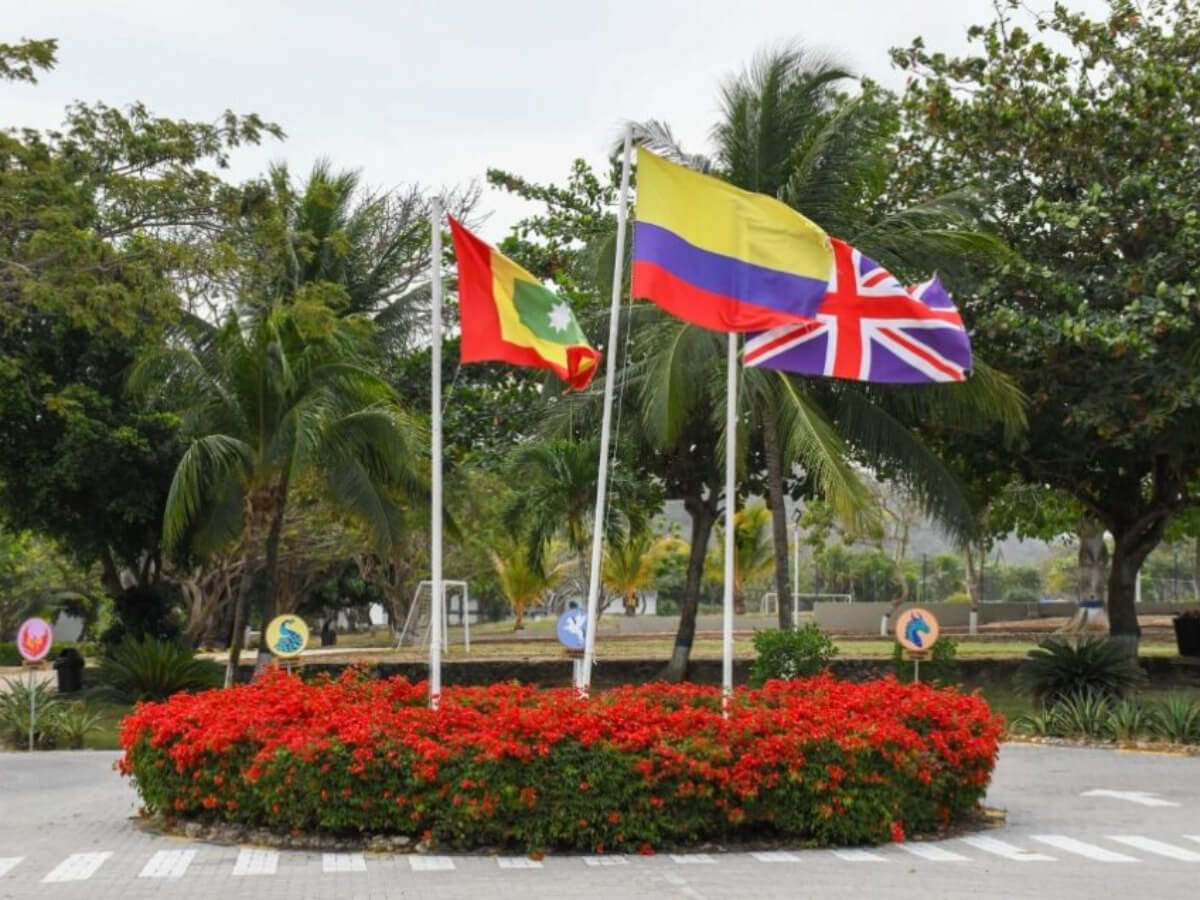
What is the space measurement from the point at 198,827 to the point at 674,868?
3764 mm

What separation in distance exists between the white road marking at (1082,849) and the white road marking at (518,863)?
384cm

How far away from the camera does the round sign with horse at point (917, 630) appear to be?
745 inches

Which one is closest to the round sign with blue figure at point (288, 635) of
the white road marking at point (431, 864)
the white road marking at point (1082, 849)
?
the white road marking at point (431, 864)

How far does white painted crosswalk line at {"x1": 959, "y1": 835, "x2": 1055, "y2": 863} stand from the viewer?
11.0 meters

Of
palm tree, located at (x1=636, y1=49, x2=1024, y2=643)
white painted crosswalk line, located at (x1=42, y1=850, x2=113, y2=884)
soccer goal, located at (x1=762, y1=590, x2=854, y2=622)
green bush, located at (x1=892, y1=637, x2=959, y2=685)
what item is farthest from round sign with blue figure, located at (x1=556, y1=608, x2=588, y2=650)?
soccer goal, located at (x1=762, y1=590, x2=854, y2=622)

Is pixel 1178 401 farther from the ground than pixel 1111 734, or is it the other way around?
pixel 1178 401

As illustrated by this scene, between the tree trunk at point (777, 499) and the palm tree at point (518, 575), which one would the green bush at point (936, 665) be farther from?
the palm tree at point (518, 575)

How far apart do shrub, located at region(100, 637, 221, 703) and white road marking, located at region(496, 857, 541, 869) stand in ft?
50.4

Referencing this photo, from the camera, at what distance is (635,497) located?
27.0m

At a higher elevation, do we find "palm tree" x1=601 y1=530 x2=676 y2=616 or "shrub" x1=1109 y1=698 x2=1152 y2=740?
"palm tree" x1=601 y1=530 x2=676 y2=616

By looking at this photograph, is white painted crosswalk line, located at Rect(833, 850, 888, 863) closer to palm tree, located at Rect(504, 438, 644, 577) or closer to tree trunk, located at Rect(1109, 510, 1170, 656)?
palm tree, located at Rect(504, 438, 644, 577)

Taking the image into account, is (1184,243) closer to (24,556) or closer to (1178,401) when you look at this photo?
(1178,401)

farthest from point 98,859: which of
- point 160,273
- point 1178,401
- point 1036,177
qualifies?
point 1036,177

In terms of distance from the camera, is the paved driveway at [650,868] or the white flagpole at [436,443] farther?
the white flagpole at [436,443]
